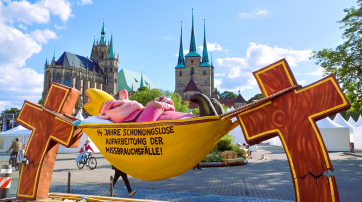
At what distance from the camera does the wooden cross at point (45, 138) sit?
4.71m

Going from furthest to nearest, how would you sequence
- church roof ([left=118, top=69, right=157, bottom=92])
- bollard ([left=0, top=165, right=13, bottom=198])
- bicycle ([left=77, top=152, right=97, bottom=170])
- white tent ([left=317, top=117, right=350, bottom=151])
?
1. church roof ([left=118, top=69, right=157, bottom=92])
2. white tent ([left=317, top=117, right=350, bottom=151])
3. bicycle ([left=77, top=152, right=97, bottom=170])
4. bollard ([left=0, top=165, right=13, bottom=198])

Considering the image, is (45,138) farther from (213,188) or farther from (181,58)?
(181,58)

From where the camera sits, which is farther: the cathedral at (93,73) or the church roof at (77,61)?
the church roof at (77,61)

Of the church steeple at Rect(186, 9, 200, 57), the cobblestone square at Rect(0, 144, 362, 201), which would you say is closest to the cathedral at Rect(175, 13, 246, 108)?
the church steeple at Rect(186, 9, 200, 57)

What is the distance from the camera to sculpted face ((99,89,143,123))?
13.4 ft

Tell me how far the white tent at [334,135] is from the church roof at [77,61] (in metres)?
60.2

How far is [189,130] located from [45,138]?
10.2ft

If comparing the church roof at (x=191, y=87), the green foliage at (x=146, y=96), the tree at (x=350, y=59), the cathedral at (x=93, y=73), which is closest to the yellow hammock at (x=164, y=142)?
the tree at (x=350, y=59)

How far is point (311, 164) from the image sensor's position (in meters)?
2.88

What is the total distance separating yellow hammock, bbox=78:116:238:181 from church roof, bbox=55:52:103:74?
66467mm

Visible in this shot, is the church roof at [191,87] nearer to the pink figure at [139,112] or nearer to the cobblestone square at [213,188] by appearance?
the cobblestone square at [213,188]

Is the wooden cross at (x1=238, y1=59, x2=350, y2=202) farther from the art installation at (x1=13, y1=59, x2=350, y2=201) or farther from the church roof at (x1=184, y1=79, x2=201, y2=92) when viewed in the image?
the church roof at (x1=184, y1=79, x2=201, y2=92)

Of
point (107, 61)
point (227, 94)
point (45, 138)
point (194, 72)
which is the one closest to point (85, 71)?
point (107, 61)

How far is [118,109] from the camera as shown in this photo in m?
4.11
